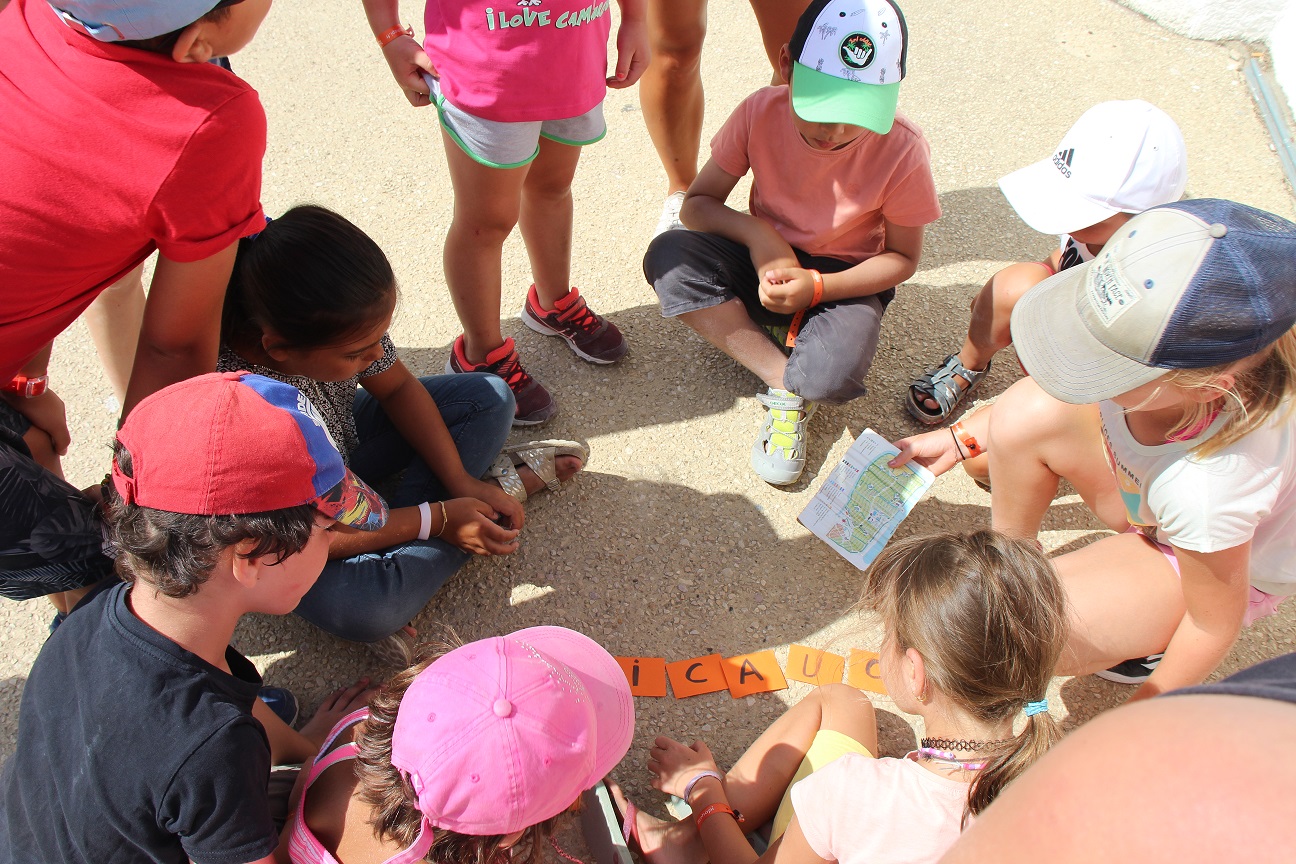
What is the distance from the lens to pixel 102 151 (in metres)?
1.35

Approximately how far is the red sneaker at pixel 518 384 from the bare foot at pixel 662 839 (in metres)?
1.18

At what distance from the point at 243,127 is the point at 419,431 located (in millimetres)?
900

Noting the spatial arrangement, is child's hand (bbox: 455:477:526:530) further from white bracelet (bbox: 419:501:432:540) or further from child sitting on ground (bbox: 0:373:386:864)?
child sitting on ground (bbox: 0:373:386:864)

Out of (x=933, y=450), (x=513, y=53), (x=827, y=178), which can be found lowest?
(x=933, y=450)

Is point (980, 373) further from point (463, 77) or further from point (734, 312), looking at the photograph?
point (463, 77)

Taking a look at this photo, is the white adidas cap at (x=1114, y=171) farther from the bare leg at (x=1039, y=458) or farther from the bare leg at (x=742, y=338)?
the bare leg at (x=742, y=338)

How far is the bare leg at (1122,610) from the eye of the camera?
1.75 m

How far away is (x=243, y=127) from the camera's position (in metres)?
1.42

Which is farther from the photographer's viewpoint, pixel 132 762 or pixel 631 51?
pixel 631 51

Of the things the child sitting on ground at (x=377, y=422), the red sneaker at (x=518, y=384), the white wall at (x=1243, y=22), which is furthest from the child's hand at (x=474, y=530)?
the white wall at (x=1243, y=22)

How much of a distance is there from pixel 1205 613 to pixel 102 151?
2.08 m

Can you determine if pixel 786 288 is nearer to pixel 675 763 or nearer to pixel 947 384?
pixel 947 384

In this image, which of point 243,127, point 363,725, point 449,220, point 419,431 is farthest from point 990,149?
point 363,725

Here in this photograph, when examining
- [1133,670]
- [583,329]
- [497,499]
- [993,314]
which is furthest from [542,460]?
[1133,670]
